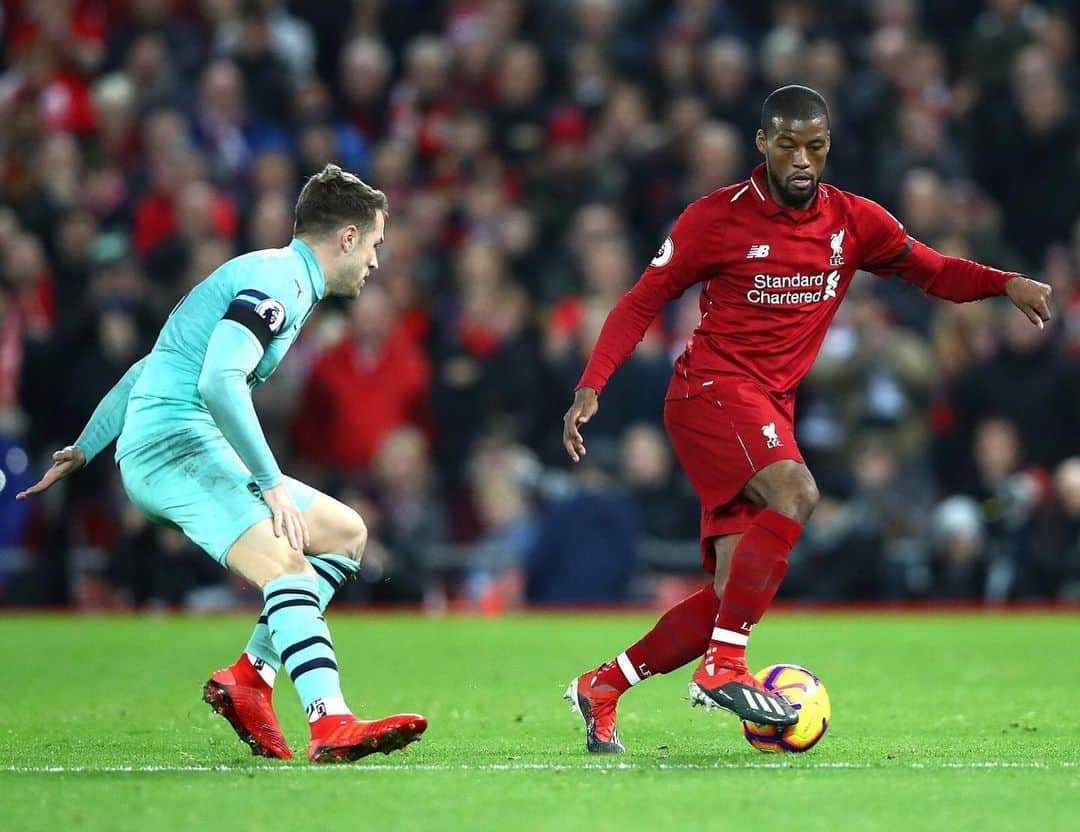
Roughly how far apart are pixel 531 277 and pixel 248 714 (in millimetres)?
9518

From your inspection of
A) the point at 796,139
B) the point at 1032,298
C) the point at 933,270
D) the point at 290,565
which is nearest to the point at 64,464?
the point at 290,565

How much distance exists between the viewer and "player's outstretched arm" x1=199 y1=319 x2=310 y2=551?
612 centimetres

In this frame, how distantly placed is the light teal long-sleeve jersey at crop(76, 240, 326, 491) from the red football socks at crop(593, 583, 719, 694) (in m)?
1.64

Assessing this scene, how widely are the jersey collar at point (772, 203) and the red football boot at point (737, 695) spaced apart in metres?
1.64

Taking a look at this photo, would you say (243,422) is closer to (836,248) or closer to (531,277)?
(836,248)

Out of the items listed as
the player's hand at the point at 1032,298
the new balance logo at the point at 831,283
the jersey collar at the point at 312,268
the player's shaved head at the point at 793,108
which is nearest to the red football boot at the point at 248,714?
the jersey collar at the point at 312,268

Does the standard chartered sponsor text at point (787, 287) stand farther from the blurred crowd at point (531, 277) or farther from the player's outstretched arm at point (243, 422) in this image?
the blurred crowd at point (531, 277)

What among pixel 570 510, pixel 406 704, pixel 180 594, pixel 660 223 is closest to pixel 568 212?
pixel 660 223

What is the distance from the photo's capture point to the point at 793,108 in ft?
22.5

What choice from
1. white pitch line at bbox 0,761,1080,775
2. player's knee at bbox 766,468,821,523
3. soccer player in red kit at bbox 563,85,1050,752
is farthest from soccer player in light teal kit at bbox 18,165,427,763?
player's knee at bbox 766,468,821,523

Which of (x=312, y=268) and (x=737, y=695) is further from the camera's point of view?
Result: (x=312, y=268)

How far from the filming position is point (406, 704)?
349 inches

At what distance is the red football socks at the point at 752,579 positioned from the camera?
6.71m

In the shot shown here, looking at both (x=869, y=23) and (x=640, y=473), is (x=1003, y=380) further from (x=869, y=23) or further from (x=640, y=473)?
(x=869, y=23)
